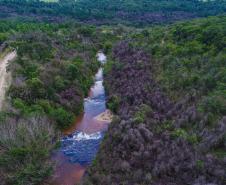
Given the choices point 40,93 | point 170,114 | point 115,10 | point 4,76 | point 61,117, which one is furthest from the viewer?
point 115,10

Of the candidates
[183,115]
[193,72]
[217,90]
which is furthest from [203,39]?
[183,115]

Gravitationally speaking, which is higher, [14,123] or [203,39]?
[203,39]

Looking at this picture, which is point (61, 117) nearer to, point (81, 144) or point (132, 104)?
point (81, 144)

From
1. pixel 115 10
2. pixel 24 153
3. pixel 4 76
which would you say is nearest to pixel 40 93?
pixel 4 76

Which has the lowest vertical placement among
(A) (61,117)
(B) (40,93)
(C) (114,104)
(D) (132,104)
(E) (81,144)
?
(E) (81,144)

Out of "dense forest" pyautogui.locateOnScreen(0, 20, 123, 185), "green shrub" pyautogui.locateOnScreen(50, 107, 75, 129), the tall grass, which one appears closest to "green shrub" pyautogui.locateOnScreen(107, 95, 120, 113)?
"dense forest" pyautogui.locateOnScreen(0, 20, 123, 185)

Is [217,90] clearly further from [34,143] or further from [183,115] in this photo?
[34,143]

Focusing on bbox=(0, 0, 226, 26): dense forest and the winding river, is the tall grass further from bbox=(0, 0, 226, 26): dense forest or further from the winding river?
bbox=(0, 0, 226, 26): dense forest
